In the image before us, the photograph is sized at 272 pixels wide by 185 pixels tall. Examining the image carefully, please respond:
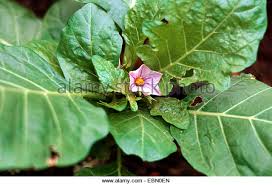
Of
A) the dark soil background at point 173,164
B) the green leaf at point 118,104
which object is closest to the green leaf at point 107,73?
the green leaf at point 118,104

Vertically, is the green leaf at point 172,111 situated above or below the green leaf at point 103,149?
above

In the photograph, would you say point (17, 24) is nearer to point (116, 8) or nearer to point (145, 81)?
point (116, 8)

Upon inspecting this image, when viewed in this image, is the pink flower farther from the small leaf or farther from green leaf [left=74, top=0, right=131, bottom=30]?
green leaf [left=74, top=0, right=131, bottom=30]

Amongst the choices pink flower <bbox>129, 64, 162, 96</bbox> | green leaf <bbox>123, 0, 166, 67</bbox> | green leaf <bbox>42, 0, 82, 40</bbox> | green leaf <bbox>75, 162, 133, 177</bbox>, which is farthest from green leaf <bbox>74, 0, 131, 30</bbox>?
green leaf <bbox>75, 162, 133, 177</bbox>

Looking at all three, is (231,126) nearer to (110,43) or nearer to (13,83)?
(110,43)

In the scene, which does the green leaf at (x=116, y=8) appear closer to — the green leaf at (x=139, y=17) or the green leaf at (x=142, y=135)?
the green leaf at (x=139, y=17)

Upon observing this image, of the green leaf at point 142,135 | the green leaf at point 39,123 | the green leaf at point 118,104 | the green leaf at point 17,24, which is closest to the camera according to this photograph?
the green leaf at point 39,123
